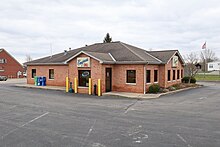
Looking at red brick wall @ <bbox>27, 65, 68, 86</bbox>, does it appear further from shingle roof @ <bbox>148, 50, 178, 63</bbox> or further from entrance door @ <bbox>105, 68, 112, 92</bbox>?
shingle roof @ <bbox>148, 50, 178, 63</bbox>

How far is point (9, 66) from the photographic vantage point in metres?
57.0

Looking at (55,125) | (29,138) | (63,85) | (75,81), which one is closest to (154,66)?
(75,81)

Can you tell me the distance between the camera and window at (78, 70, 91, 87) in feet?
67.8

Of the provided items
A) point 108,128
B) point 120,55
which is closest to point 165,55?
point 120,55

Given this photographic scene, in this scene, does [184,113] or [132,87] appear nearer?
[184,113]

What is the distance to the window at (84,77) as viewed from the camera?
67.8 ft

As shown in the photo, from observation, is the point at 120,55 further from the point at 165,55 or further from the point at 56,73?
the point at 56,73

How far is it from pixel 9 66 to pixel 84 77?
43074 mm

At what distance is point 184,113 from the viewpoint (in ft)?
37.2

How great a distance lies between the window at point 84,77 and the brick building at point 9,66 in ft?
135

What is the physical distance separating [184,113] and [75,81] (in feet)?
38.9

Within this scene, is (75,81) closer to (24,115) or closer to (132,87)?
(132,87)

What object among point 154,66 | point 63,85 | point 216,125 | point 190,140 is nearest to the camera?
point 190,140

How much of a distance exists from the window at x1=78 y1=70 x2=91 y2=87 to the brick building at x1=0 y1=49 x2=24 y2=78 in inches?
1617
